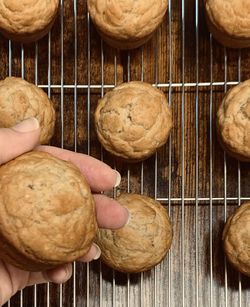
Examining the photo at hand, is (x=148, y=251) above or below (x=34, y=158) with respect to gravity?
below

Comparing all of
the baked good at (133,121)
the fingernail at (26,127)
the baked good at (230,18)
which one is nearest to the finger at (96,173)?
the fingernail at (26,127)

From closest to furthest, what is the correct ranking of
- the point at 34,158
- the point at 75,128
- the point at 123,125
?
1. the point at 34,158
2. the point at 123,125
3. the point at 75,128

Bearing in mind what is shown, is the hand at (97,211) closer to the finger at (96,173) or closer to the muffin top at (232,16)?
the finger at (96,173)

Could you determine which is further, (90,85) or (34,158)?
(90,85)

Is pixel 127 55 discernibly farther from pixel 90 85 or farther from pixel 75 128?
pixel 75 128

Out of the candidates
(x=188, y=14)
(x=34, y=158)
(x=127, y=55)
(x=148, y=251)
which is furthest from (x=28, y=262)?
(x=188, y=14)

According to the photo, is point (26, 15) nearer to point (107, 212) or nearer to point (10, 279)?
point (107, 212)

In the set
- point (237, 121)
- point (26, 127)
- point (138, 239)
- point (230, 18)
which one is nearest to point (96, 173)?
point (26, 127)
